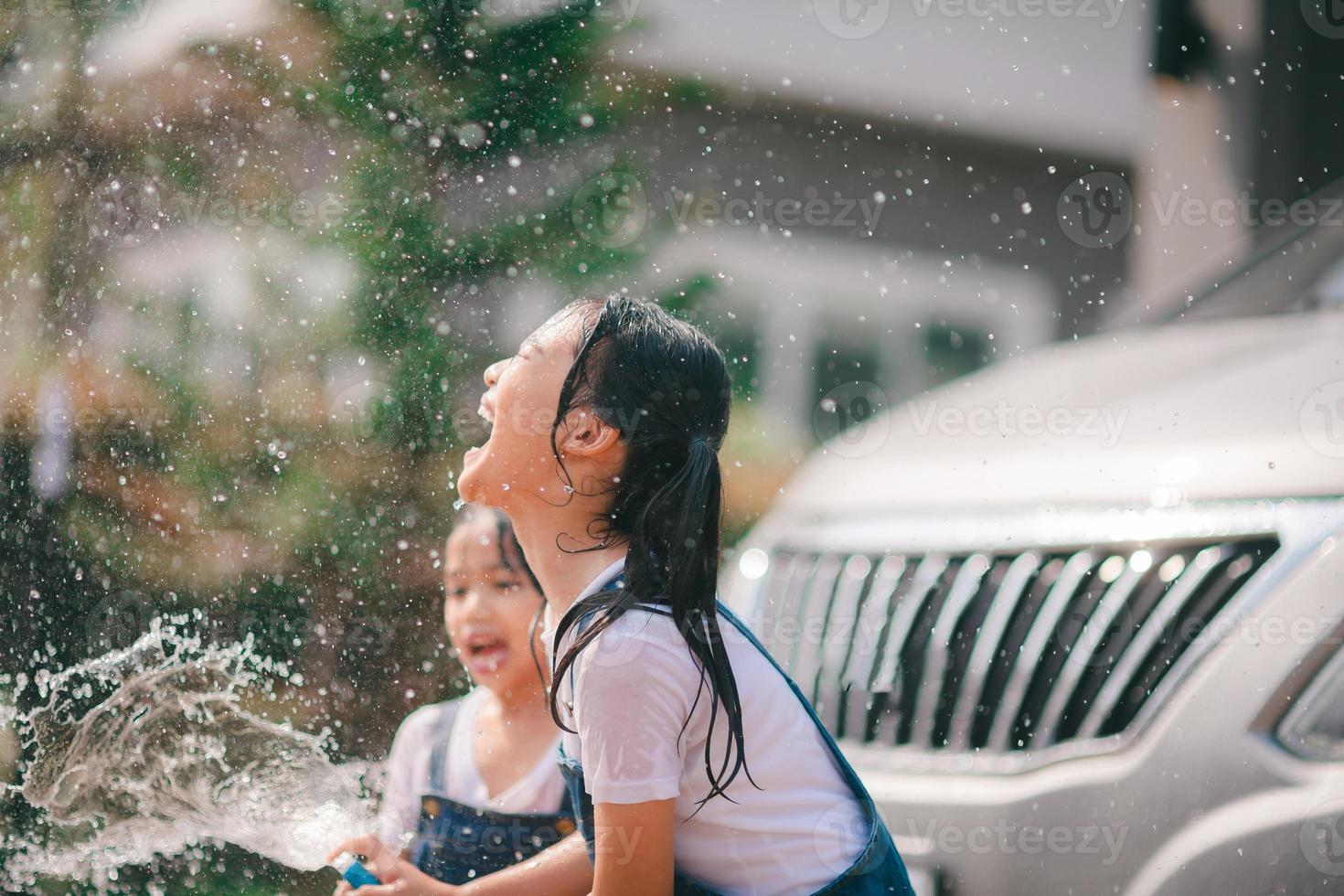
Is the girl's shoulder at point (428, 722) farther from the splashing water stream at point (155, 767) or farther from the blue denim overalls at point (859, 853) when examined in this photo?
the blue denim overalls at point (859, 853)

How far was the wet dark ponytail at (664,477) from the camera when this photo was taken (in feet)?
3.89

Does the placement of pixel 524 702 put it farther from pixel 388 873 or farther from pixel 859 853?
pixel 859 853

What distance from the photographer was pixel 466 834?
1824 mm

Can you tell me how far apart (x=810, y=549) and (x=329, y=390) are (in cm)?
194

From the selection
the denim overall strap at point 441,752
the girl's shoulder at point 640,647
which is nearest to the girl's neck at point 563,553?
the girl's shoulder at point 640,647

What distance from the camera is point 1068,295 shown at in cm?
879

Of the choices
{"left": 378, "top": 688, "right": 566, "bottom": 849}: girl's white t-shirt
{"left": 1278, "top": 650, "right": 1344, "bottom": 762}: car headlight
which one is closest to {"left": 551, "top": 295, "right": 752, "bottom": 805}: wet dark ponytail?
{"left": 378, "top": 688, "right": 566, "bottom": 849}: girl's white t-shirt

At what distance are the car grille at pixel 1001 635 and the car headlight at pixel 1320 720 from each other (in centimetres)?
14

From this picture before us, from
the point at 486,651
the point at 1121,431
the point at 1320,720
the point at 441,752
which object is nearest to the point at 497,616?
the point at 486,651

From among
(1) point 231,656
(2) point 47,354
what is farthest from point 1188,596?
(2) point 47,354

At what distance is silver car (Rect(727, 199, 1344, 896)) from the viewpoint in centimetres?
150

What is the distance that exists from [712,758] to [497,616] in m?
0.72

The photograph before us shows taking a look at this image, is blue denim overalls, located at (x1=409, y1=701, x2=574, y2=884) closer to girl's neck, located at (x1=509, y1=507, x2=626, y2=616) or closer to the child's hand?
the child's hand

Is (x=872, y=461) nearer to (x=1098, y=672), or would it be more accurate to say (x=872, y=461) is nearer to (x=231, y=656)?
(x=1098, y=672)
